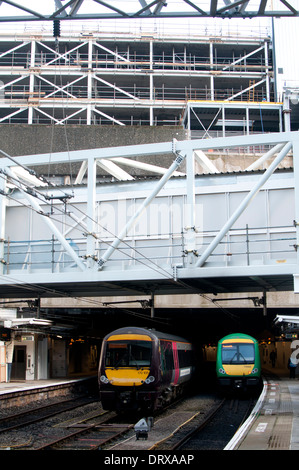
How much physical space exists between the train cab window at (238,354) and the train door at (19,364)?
420 inches

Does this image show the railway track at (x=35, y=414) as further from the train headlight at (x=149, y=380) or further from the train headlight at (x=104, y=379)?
the train headlight at (x=149, y=380)

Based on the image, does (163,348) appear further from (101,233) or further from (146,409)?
(101,233)

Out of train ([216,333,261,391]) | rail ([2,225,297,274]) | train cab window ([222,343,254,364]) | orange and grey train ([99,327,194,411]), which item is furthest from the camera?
train cab window ([222,343,254,364])

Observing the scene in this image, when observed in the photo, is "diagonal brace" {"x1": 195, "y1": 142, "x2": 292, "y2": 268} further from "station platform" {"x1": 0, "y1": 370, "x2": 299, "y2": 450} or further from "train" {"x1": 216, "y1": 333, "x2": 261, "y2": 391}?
"train" {"x1": 216, "y1": 333, "x2": 261, "y2": 391}

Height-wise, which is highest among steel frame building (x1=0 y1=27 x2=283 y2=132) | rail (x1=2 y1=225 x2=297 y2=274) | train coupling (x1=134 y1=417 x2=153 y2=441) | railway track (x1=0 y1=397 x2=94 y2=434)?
steel frame building (x1=0 y1=27 x2=283 y2=132)

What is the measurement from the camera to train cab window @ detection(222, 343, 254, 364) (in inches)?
896

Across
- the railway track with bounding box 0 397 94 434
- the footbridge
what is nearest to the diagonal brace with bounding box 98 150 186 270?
the footbridge

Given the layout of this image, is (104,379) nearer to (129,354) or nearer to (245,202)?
(129,354)

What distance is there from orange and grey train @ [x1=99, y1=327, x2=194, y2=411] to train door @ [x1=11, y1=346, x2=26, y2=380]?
10.9 metres

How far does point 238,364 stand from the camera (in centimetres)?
2269

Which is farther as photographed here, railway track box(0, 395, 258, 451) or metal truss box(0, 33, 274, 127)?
metal truss box(0, 33, 274, 127)

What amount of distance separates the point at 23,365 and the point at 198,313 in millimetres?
9511

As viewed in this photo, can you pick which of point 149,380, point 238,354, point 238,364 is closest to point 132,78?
point 238,354

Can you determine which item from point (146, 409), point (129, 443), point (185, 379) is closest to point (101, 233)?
point (146, 409)
